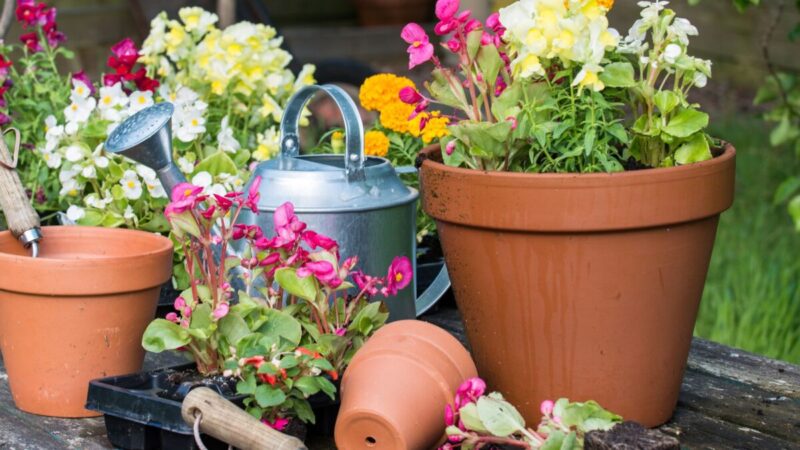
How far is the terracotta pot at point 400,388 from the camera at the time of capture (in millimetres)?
1278

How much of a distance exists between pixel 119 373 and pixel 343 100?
0.50 meters

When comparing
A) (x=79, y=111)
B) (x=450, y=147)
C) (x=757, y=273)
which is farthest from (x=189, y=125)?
(x=757, y=273)

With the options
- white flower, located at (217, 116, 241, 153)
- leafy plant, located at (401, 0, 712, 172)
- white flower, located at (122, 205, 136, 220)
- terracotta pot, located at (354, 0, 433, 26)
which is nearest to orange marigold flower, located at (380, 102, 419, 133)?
white flower, located at (217, 116, 241, 153)

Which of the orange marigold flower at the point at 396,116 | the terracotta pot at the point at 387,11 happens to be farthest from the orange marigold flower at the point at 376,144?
the terracotta pot at the point at 387,11

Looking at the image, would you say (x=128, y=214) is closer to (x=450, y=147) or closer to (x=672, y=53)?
(x=450, y=147)

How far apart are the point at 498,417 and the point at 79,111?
1080 millimetres

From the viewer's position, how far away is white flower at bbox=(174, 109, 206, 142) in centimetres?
200

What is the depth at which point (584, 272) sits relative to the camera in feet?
4.47

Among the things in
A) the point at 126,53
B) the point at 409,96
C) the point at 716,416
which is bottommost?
the point at 716,416

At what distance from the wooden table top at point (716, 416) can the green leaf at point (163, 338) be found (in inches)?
5.9

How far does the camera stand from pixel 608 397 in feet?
4.66

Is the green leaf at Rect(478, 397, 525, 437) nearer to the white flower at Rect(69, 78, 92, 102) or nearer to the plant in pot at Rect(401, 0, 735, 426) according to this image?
the plant in pot at Rect(401, 0, 735, 426)

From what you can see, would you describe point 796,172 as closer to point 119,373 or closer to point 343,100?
point 343,100

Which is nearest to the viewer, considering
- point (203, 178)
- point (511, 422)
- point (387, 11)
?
point (511, 422)
